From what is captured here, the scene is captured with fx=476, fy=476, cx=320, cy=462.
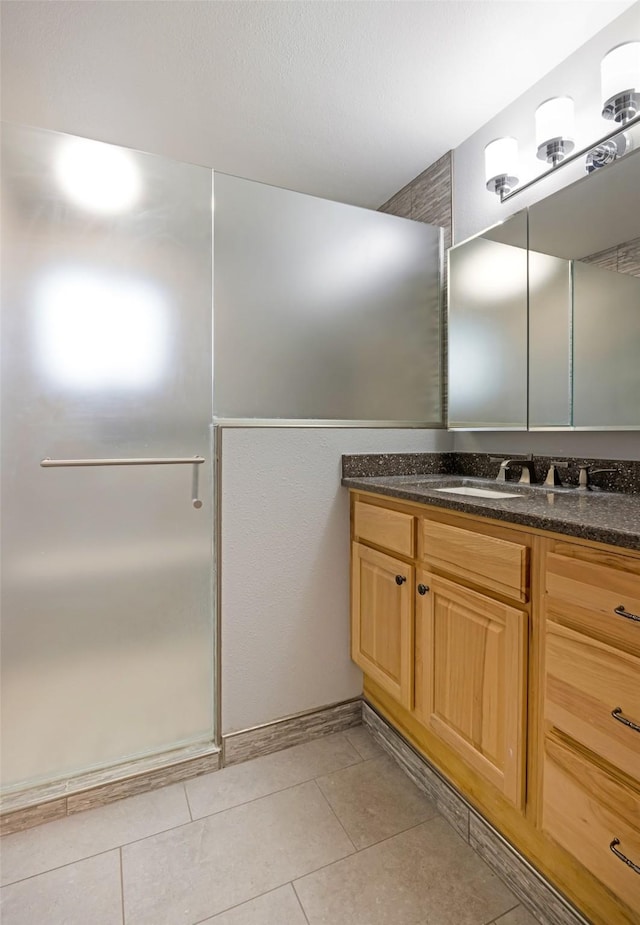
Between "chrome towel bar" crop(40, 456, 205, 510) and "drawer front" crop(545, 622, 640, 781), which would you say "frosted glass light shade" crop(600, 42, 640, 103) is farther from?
"chrome towel bar" crop(40, 456, 205, 510)

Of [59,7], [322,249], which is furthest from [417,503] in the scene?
[59,7]

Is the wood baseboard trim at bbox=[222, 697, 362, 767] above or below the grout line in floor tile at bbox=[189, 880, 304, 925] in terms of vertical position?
above

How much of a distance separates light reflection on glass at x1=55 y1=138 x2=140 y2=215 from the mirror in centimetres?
130

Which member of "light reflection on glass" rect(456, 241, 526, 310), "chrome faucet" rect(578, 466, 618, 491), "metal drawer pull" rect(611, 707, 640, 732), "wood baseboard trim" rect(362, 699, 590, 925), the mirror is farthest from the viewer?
"light reflection on glass" rect(456, 241, 526, 310)

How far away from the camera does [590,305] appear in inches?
62.1

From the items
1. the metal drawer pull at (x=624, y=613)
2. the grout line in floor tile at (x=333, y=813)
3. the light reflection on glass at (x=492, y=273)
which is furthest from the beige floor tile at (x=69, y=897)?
the light reflection on glass at (x=492, y=273)

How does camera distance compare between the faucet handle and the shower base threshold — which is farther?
the faucet handle

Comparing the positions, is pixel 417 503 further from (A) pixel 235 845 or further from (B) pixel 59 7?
(B) pixel 59 7

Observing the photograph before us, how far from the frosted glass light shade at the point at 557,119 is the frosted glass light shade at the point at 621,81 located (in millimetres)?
141

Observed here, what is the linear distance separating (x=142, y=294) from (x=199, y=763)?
5.19ft

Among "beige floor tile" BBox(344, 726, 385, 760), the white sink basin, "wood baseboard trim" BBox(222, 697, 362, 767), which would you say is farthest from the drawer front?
"wood baseboard trim" BBox(222, 697, 362, 767)

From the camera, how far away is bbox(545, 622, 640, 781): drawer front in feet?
2.89

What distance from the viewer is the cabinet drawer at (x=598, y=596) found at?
2.90ft

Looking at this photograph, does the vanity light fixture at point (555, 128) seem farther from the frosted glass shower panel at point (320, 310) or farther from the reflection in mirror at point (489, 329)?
the frosted glass shower panel at point (320, 310)
